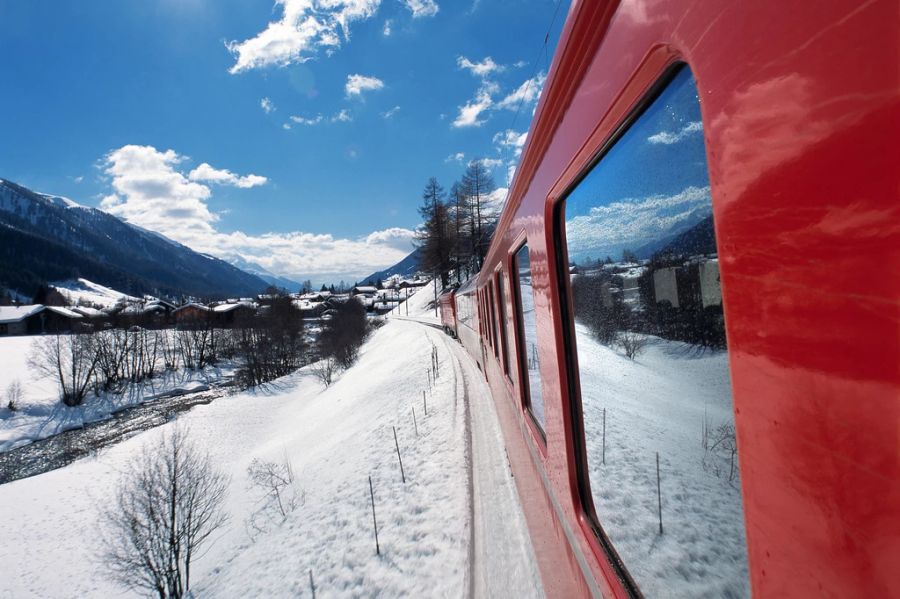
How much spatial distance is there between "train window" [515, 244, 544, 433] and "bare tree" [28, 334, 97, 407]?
46.0 m

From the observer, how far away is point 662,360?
4.25ft

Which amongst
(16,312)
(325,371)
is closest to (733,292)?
(325,371)

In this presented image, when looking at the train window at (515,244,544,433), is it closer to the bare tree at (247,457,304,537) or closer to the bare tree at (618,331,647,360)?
the bare tree at (618,331,647,360)

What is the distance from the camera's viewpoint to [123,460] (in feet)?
80.6

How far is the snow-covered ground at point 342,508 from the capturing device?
642 cm

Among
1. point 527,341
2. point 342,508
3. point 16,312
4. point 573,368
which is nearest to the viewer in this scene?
point 573,368

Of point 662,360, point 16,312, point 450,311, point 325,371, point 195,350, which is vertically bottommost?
point 325,371

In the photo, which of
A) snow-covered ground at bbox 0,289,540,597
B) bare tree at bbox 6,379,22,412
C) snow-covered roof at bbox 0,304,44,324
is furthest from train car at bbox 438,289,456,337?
snow-covered roof at bbox 0,304,44,324

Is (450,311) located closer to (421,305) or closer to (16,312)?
(421,305)

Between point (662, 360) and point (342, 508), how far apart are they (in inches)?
398

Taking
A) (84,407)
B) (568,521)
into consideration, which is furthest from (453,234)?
(568,521)

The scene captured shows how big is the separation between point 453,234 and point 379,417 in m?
37.4

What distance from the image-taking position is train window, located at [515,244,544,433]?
3.15 m

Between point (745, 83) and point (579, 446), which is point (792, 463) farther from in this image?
point (579, 446)
